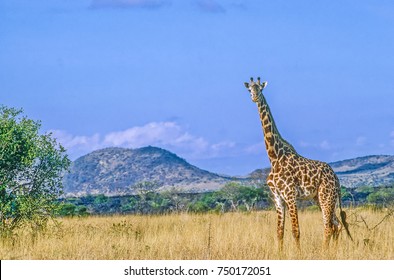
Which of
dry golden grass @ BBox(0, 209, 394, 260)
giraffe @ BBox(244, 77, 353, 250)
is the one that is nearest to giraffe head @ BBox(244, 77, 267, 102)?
giraffe @ BBox(244, 77, 353, 250)

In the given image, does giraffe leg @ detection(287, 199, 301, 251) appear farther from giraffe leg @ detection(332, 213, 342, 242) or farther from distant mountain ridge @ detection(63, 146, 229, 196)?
distant mountain ridge @ detection(63, 146, 229, 196)

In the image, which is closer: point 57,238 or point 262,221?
point 57,238

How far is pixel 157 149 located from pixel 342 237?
115m

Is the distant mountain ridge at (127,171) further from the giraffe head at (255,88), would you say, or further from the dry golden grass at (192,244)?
the giraffe head at (255,88)

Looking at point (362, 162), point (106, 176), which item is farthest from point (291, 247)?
point (106, 176)

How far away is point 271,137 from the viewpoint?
18.0m

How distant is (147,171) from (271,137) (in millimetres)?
107324

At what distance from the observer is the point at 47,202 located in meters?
19.7

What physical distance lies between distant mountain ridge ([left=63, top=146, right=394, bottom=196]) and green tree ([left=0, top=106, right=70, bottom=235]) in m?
84.2

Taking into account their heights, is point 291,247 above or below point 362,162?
below

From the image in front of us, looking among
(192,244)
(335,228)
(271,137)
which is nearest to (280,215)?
(335,228)

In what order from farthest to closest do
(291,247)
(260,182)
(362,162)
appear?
(362,162) < (260,182) < (291,247)
